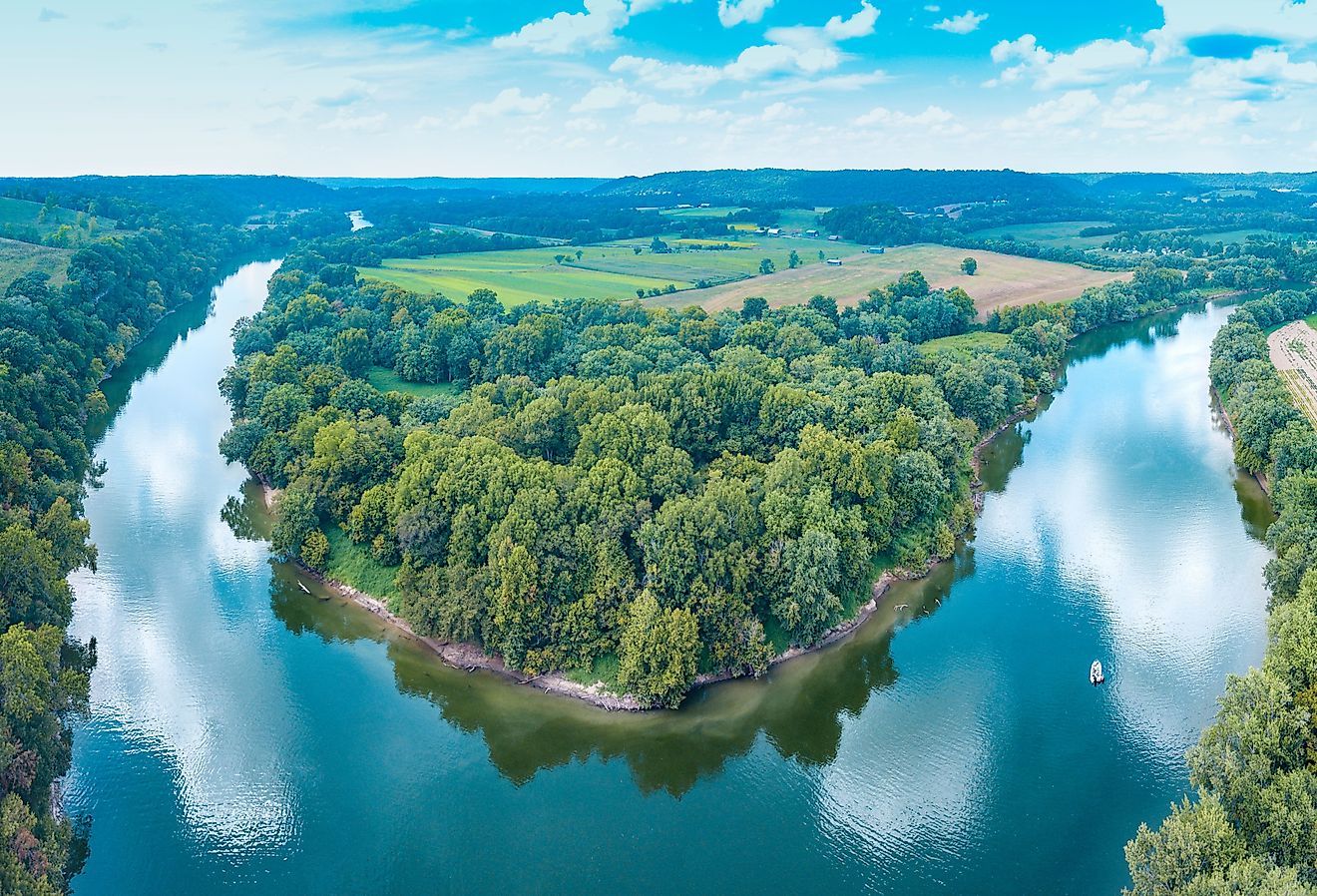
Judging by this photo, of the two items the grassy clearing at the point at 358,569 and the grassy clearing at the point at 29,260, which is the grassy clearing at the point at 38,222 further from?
the grassy clearing at the point at 358,569

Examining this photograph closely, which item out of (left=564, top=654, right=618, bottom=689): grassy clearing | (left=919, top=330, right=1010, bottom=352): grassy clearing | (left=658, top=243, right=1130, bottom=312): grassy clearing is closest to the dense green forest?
(left=564, top=654, right=618, bottom=689): grassy clearing

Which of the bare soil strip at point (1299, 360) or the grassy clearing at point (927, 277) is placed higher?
the grassy clearing at point (927, 277)

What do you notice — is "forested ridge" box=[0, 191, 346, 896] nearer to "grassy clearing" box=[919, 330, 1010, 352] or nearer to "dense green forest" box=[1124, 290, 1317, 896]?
"dense green forest" box=[1124, 290, 1317, 896]

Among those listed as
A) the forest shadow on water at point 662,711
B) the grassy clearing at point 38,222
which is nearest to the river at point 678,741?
the forest shadow on water at point 662,711

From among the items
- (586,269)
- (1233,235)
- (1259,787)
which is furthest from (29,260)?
(1233,235)

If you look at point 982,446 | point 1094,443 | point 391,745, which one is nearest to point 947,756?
point 391,745

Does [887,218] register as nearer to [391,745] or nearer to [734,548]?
[734,548]
